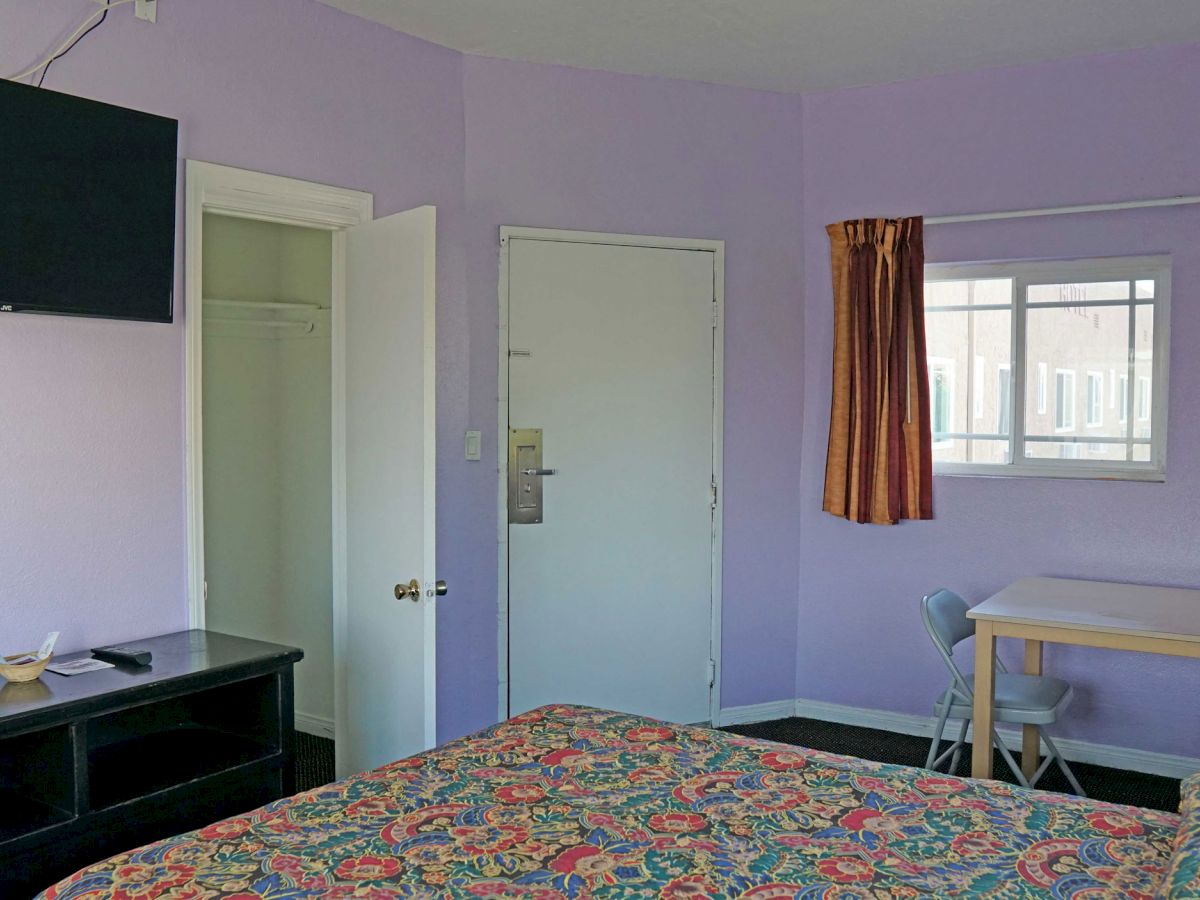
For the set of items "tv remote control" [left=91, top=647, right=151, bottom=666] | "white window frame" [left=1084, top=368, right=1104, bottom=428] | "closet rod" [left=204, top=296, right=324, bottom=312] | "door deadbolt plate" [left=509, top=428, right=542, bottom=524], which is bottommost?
"tv remote control" [left=91, top=647, right=151, bottom=666]

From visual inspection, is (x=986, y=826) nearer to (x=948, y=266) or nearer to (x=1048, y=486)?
(x=1048, y=486)

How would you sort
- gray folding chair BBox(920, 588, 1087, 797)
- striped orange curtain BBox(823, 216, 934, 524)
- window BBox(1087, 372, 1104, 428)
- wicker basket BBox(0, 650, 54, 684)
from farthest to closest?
1. striped orange curtain BBox(823, 216, 934, 524)
2. window BBox(1087, 372, 1104, 428)
3. gray folding chair BBox(920, 588, 1087, 797)
4. wicker basket BBox(0, 650, 54, 684)

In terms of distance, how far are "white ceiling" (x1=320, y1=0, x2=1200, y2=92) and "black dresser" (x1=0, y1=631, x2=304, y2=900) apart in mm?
2158

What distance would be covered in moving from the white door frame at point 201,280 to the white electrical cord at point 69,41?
0.42 m

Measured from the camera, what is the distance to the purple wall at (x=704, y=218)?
13.4ft

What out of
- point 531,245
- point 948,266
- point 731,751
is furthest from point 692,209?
point 731,751

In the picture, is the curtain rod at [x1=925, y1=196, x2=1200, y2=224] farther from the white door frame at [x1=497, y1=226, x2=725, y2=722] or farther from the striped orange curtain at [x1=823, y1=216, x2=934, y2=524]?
the white door frame at [x1=497, y1=226, x2=725, y2=722]

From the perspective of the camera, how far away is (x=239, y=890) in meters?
1.59

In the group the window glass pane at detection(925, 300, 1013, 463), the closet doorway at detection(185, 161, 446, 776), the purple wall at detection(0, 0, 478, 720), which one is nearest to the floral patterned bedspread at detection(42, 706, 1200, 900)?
the closet doorway at detection(185, 161, 446, 776)

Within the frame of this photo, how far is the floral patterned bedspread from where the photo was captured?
5.37 feet

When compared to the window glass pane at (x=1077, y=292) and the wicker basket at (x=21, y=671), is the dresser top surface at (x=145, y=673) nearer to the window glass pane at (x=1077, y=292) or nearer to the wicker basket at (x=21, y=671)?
the wicker basket at (x=21, y=671)

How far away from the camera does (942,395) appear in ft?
14.6

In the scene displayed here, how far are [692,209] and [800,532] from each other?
1474mm

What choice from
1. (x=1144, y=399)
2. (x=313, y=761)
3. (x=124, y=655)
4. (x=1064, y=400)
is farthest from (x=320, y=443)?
(x=1144, y=399)
